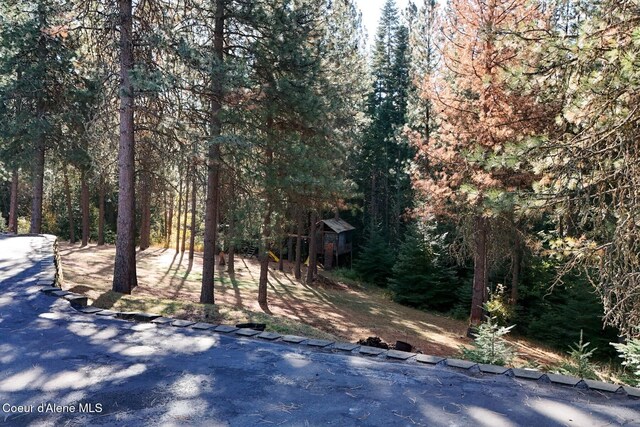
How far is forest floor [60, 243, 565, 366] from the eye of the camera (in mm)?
9570

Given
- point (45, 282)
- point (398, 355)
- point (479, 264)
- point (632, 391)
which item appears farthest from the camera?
point (479, 264)

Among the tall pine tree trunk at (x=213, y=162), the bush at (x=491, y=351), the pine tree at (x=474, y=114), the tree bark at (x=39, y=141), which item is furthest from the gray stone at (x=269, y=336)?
the tree bark at (x=39, y=141)

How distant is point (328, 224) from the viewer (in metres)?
29.9

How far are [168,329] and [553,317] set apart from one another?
13.8m

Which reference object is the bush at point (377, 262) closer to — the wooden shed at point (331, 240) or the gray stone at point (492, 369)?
the wooden shed at point (331, 240)

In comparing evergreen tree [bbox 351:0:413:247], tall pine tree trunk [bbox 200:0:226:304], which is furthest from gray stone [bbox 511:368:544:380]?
evergreen tree [bbox 351:0:413:247]

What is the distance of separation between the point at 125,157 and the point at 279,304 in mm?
8391

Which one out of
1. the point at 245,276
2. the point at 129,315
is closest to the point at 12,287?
the point at 129,315

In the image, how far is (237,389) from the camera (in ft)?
14.0

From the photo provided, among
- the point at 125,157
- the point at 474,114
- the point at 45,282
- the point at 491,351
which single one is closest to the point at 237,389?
the point at 491,351

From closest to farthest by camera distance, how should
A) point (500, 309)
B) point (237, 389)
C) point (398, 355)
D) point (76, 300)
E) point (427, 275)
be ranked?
point (237, 389) < point (398, 355) < point (76, 300) < point (500, 309) < point (427, 275)

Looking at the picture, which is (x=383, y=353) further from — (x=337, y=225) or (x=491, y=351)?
(x=337, y=225)

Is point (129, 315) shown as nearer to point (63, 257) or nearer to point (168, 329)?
point (168, 329)

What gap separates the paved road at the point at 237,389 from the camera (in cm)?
372
